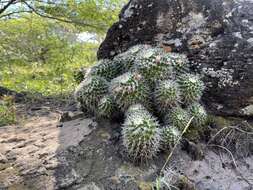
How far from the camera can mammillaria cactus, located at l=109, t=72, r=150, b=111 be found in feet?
8.54

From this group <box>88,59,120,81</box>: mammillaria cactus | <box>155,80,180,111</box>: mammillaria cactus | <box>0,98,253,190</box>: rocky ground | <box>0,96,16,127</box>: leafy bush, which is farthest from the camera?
<box>0,96,16,127</box>: leafy bush

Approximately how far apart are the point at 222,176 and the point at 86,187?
39.6 inches

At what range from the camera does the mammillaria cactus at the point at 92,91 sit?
9.34ft

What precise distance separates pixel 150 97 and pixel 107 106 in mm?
369

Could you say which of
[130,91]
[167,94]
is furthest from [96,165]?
Answer: [167,94]

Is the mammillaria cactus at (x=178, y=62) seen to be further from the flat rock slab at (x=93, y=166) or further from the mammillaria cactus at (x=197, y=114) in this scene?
the flat rock slab at (x=93, y=166)

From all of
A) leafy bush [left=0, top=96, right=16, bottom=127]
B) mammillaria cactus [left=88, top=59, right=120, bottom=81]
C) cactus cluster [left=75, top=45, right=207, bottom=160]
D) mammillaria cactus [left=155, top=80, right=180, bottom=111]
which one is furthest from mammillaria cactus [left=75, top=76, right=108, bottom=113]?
leafy bush [left=0, top=96, right=16, bottom=127]

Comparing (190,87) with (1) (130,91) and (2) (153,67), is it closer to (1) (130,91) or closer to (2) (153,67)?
(2) (153,67)

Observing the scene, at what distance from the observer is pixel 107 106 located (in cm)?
273

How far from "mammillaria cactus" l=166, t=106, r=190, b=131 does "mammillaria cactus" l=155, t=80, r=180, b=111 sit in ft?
0.19

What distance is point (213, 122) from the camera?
282 cm

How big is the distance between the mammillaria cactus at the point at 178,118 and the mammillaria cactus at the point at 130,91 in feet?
0.71

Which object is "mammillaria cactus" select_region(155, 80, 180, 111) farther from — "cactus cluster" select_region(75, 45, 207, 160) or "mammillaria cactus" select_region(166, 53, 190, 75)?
"mammillaria cactus" select_region(166, 53, 190, 75)

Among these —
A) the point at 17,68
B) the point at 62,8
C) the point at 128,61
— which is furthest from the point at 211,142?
the point at 17,68
